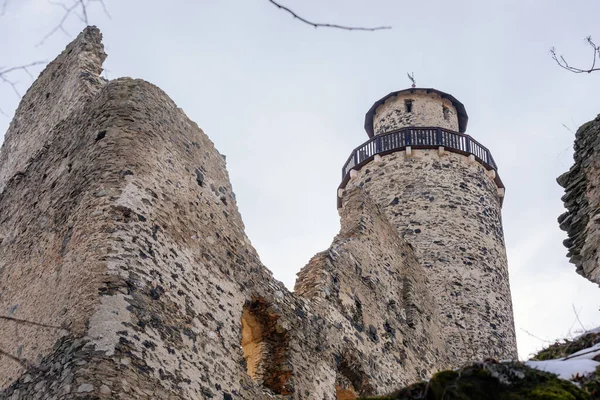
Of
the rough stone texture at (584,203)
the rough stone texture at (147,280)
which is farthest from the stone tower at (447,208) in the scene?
the rough stone texture at (584,203)

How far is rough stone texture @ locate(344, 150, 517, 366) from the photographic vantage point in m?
14.9

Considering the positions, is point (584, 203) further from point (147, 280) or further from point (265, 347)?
point (147, 280)

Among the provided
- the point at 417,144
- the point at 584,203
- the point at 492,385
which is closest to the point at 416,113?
the point at 417,144

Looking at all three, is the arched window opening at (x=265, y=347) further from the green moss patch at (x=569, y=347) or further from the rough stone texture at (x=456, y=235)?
the rough stone texture at (x=456, y=235)

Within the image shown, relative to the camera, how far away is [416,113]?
61.6 feet

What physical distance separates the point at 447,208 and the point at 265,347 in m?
8.25

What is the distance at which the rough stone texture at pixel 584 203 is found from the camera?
7.21 meters

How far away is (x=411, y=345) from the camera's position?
11.5m

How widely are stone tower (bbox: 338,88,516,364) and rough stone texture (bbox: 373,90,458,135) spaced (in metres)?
0.03

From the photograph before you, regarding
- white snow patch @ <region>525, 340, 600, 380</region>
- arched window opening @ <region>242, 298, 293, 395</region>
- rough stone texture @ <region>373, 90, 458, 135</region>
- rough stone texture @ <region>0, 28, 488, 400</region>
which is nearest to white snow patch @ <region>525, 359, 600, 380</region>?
white snow patch @ <region>525, 340, 600, 380</region>

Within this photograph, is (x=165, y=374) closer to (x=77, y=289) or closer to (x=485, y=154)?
(x=77, y=289)

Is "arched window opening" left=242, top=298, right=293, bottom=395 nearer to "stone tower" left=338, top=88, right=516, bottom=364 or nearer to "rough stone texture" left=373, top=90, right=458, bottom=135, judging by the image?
"stone tower" left=338, top=88, right=516, bottom=364

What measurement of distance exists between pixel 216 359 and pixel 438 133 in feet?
37.1

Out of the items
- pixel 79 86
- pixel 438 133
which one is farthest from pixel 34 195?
pixel 438 133
